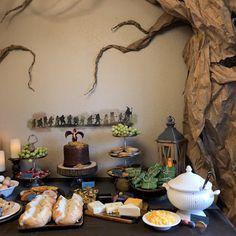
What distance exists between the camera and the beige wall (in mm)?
1775

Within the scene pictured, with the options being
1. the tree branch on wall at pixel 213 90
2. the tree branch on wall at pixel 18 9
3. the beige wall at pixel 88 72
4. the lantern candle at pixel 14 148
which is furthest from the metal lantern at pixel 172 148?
the tree branch on wall at pixel 18 9

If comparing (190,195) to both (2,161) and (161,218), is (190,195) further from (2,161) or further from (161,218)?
(2,161)

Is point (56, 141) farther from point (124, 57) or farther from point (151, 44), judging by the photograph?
point (151, 44)

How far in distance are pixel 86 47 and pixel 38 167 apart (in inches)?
32.5

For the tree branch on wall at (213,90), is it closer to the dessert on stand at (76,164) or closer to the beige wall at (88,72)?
the beige wall at (88,72)

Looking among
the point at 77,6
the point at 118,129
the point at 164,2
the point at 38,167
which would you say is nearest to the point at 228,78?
the point at 164,2

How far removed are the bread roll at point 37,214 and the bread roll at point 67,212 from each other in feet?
0.09

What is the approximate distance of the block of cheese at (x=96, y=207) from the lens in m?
1.22

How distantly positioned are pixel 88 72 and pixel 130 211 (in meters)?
0.95

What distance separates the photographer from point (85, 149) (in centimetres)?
158

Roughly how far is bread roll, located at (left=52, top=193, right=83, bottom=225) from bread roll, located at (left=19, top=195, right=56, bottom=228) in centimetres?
3

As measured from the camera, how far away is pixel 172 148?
1.51 meters

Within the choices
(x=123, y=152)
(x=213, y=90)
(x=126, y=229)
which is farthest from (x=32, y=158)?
(x=213, y=90)

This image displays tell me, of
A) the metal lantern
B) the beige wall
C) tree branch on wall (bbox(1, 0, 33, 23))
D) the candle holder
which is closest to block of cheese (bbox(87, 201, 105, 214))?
the metal lantern
